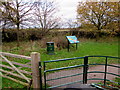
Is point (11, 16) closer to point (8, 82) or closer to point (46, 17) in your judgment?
point (46, 17)

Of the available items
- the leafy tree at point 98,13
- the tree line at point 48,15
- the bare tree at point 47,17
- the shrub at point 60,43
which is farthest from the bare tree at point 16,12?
the leafy tree at point 98,13

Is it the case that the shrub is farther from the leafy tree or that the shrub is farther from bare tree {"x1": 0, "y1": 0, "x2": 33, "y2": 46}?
the leafy tree

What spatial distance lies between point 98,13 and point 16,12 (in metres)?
10.4

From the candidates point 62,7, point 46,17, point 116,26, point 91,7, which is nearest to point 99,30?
point 116,26

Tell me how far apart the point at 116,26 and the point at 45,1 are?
9.40 meters

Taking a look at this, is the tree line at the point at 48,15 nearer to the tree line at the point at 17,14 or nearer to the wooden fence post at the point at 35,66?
the tree line at the point at 17,14

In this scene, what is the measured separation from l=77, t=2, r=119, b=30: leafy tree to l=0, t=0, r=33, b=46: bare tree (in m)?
8.06

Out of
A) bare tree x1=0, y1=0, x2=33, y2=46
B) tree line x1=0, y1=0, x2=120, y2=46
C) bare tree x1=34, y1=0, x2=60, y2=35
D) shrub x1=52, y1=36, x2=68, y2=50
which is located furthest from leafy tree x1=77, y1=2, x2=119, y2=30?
bare tree x1=0, y1=0, x2=33, y2=46

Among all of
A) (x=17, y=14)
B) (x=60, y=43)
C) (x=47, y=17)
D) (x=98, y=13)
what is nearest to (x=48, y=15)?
(x=47, y=17)

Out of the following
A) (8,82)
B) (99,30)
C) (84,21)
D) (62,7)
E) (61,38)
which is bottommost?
(8,82)

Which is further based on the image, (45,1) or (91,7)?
(91,7)

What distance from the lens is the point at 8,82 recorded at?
3.65m

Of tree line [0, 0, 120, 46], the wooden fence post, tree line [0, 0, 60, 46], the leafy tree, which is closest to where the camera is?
the wooden fence post

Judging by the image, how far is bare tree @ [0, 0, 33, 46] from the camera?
9.17 meters
